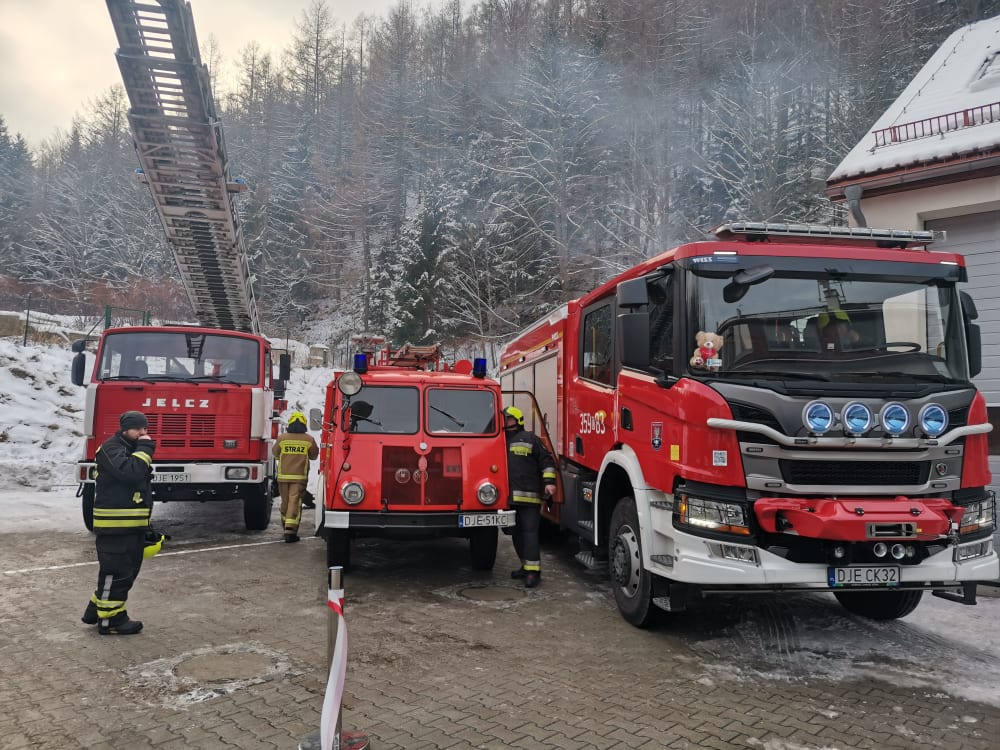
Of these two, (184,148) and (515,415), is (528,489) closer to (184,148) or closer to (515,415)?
(515,415)

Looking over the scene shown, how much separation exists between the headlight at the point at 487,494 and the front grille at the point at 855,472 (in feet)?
9.99

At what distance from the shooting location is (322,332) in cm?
3916

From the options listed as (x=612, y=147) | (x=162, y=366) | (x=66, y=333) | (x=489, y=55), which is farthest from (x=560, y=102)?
(x=162, y=366)

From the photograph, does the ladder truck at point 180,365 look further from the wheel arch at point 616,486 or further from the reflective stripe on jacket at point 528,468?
the wheel arch at point 616,486

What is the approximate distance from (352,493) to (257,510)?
349cm

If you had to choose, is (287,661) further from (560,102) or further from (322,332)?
(322,332)

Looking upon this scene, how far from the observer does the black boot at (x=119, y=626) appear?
5168mm

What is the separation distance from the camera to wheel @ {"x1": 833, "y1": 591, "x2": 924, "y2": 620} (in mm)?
5523

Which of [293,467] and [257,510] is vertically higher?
[293,467]

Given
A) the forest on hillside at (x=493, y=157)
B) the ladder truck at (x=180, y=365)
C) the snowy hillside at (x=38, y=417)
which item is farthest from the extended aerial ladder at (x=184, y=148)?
the forest on hillside at (x=493, y=157)

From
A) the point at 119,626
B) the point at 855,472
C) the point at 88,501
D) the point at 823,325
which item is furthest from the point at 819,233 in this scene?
the point at 88,501

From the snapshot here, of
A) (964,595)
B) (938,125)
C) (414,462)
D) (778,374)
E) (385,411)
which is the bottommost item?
(964,595)

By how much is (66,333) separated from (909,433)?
22.4 meters

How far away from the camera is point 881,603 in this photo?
5.73m
